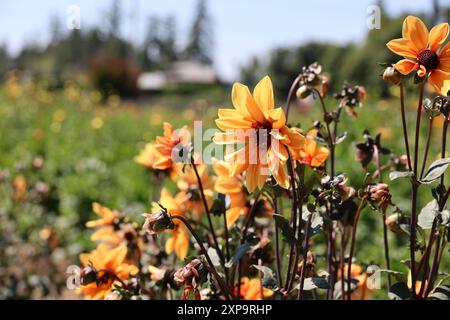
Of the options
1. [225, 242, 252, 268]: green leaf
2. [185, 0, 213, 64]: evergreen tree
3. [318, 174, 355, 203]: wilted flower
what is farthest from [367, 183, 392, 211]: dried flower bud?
[185, 0, 213, 64]: evergreen tree

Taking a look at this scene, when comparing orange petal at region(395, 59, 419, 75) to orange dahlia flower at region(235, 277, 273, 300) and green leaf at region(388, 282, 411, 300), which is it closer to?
green leaf at region(388, 282, 411, 300)

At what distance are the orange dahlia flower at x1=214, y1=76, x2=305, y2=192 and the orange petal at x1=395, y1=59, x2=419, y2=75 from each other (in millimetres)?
185

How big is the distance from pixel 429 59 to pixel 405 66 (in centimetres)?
5

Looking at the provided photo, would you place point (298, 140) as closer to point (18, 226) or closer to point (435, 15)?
point (18, 226)

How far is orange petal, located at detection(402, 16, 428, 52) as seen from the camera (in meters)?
0.85

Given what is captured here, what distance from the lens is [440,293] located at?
0.92 metres

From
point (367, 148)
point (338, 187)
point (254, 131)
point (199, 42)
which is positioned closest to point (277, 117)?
point (254, 131)

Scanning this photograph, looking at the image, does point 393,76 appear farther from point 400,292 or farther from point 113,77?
point 113,77

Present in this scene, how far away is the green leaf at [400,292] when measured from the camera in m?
0.95

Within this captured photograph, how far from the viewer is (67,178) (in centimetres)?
406

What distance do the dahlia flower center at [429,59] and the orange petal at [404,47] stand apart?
0.4 inches

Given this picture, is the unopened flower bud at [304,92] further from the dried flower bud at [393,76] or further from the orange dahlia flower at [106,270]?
the orange dahlia flower at [106,270]

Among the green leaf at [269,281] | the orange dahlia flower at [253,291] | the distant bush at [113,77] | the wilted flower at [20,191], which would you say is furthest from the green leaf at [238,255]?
the distant bush at [113,77]

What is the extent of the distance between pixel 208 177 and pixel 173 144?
0.29 metres
